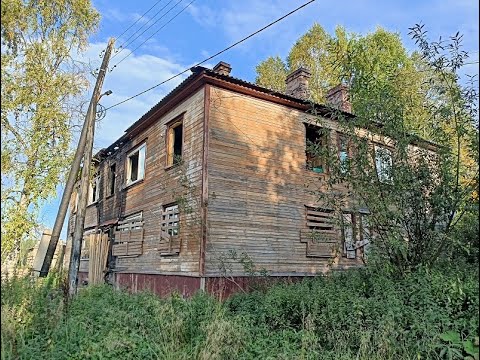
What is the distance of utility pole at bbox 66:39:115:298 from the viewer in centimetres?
895

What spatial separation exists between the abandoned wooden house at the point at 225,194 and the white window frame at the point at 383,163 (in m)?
1.70

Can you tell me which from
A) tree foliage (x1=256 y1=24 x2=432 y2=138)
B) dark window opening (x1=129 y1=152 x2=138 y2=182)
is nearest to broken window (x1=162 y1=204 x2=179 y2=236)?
dark window opening (x1=129 y1=152 x2=138 y2=182)

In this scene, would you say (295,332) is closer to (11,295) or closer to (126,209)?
(11,295)

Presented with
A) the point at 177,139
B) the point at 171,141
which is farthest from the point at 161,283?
the point at 177,139

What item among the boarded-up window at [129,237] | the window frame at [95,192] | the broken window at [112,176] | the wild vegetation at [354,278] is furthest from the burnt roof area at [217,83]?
the window frame at [95,192]

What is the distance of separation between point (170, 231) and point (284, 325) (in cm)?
647

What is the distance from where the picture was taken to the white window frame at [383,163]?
747 cm

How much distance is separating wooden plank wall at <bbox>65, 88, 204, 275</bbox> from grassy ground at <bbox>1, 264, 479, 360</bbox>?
425 centimetres

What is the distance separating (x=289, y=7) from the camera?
8.73m

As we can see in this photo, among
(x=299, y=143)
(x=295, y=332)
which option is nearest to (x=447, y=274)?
(x=295, y=332)

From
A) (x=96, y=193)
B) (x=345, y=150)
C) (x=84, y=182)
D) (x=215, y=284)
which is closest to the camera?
(x=345, y=150)

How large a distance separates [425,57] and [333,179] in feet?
9.42

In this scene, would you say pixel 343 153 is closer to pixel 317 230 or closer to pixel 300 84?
pixel 317 230

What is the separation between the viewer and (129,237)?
49.0 feet
